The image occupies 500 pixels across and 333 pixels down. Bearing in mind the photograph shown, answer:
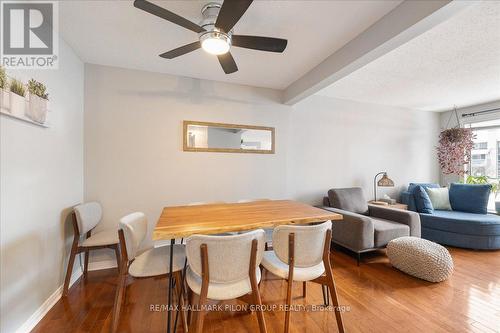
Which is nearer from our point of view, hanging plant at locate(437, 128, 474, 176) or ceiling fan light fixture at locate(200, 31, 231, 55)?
ceiling fan light fixture at locate(200, 31, 231, 55)

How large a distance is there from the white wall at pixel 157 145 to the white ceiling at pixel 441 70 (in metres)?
1.58

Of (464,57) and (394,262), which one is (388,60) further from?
(394,262)

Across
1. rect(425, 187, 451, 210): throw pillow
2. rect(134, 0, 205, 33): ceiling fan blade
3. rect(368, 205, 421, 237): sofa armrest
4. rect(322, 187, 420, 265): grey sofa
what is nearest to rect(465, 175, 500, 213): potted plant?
rect(425, 187, 451, 210): throw pillow

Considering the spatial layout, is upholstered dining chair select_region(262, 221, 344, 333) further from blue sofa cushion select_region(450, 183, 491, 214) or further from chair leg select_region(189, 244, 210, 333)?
blue sofa cushion select_region(450, 183, 491, 214)

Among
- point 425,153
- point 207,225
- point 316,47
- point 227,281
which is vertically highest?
point 316,47

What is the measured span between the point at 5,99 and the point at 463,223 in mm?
5170

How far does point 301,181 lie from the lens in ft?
11.4

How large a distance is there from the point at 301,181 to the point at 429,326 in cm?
220

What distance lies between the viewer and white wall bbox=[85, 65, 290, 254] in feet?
8.06

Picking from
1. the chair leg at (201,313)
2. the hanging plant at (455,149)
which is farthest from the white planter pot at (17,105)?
the hanging plant at (455,149)

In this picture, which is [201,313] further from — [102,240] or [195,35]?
[195,35]

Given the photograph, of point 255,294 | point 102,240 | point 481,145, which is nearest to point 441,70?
point 481,145

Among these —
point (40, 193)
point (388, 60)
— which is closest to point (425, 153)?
point (388, 60)

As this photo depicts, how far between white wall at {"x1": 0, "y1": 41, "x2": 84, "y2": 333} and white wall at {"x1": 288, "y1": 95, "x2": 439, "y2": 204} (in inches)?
112
